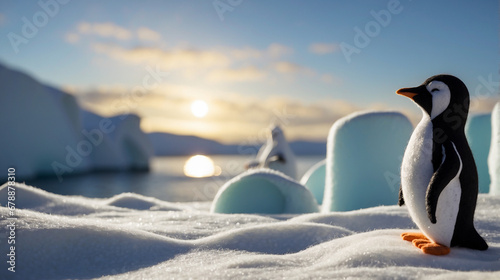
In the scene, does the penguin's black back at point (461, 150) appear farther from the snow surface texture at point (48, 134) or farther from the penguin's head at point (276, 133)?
the snow surface texture at point (48, 134)

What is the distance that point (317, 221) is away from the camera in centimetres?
290

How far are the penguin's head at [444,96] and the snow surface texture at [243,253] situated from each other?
777 mm

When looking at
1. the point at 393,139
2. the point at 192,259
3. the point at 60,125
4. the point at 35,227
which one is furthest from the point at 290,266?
the point at 60,125

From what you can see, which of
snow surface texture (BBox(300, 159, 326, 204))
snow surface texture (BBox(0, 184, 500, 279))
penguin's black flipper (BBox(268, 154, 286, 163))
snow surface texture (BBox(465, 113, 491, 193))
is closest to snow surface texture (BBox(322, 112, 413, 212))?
snow surface texture (BBox(0, 184, 500, 279))

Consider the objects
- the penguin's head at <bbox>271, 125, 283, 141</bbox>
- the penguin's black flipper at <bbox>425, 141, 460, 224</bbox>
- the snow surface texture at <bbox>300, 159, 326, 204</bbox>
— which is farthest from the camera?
the penguin's head at <bbox>271, 125, 283, 141</bbox>

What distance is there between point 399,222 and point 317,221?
0.62 m

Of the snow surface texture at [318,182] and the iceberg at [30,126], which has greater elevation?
the iceberg at [30,126]

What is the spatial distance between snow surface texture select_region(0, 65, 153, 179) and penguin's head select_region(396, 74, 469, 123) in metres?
17.5

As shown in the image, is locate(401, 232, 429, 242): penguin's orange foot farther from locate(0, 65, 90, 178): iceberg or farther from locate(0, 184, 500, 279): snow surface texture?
locate(0, 65, 90, 178): iceberg

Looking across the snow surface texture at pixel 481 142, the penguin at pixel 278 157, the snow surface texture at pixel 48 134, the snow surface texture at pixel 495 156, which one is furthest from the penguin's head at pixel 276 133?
the snow surface texture at pixel 48 134

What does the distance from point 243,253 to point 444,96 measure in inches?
57.7

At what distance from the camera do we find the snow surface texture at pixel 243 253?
5.68 ft

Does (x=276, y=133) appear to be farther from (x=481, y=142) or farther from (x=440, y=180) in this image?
(x=440, y=180)

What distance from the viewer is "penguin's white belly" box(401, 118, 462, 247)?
1936 millimetres
